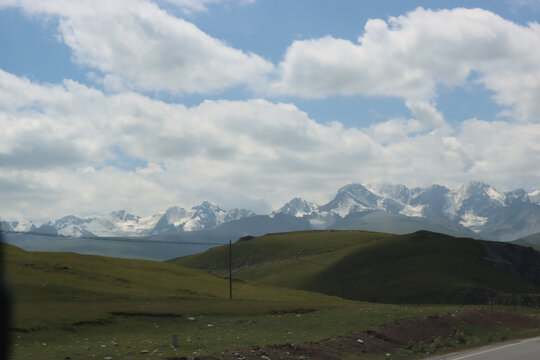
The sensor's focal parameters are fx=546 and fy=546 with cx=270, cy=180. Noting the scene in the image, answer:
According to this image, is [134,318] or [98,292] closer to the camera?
[134,318]

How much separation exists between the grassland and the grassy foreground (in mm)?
84

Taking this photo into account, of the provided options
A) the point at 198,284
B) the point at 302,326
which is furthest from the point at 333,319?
the point at 198,284

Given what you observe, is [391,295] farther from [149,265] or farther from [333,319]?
[333,319]

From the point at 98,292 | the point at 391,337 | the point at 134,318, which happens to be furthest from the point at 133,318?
the point at 391,337

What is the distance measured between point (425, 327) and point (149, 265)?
92.0 meters

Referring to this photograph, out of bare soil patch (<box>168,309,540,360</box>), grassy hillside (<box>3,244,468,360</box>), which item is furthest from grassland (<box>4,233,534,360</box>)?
bare soil patch (<box>168,309,540,360</box>)

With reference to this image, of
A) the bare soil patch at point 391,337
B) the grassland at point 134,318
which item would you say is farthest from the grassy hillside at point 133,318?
the bare soil patch at point 391,337

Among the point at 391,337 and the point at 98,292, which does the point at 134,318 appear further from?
the point at 391,337

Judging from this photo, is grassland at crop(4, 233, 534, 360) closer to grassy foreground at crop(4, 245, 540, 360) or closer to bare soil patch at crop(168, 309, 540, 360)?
grassy foreground at crop(4, 245, 540, 360)

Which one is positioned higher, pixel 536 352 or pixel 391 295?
pixel 536 352

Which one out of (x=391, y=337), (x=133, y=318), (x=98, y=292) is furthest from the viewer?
(x=98, y=292)

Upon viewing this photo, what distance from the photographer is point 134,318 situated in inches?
2299

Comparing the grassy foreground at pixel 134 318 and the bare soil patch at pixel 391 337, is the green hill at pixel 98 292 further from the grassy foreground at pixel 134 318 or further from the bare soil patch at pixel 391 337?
the bare soil patch at pixel 391 337

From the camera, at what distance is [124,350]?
36.1 meters
